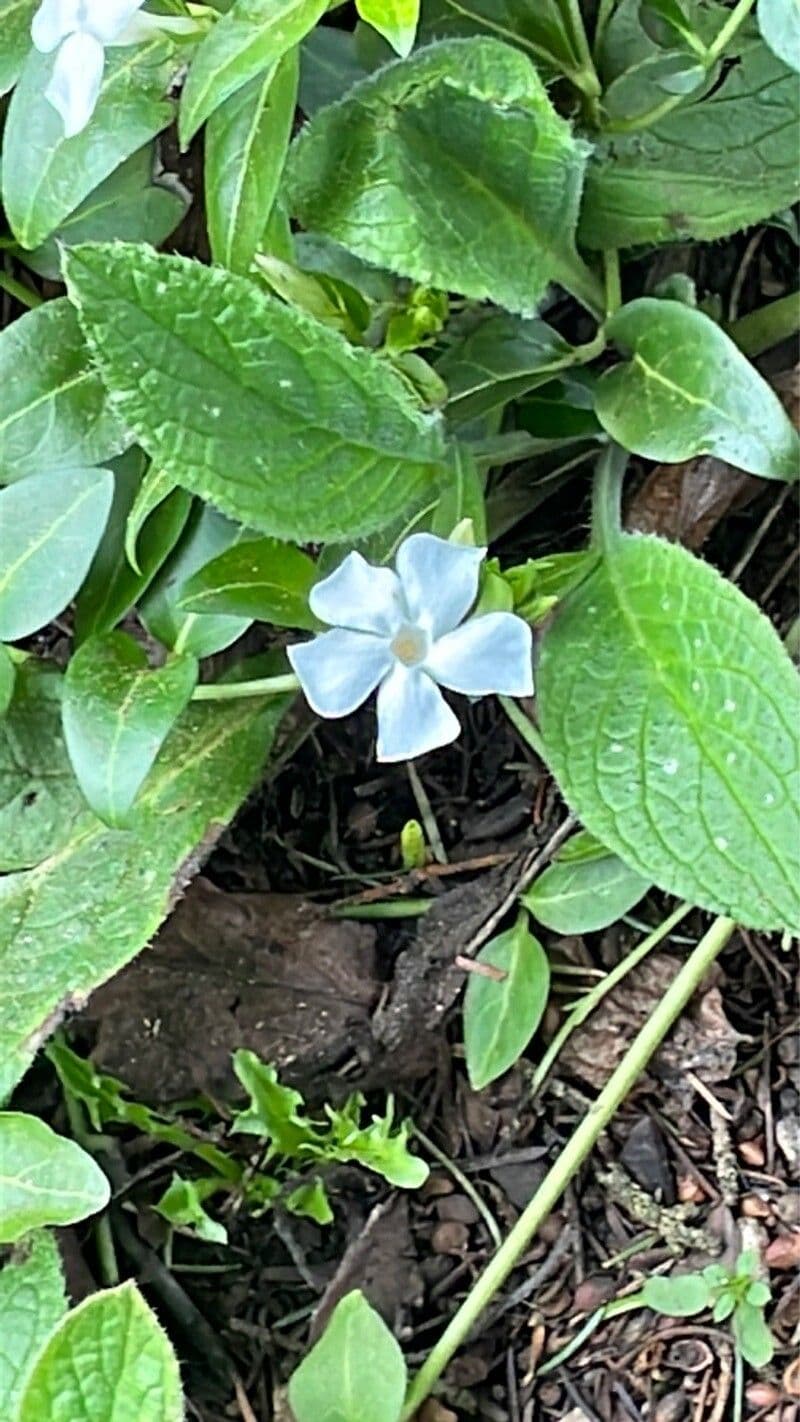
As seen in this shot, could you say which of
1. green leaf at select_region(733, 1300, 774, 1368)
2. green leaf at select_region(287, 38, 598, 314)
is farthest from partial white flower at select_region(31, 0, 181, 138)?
green leaf at select_region(733, 1300, 774, 1368)

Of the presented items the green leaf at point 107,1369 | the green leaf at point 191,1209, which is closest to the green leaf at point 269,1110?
the green leaf at point 191,1209

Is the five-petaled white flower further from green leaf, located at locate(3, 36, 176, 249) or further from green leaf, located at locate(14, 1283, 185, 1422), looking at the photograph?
green leaf, located at locate(14, 1283, 185, 1422)

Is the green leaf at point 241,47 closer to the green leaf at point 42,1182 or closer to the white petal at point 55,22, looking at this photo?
the white petal at point 55,22

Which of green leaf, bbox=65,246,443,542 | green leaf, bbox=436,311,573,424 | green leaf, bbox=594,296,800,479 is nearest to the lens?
green leaf, bbox=65,246,443,542

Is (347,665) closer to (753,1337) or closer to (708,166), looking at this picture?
(708,166)

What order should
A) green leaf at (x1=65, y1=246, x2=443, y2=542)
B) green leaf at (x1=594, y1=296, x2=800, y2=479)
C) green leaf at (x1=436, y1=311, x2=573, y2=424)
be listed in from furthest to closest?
green leaf at (x1=436, y1=311, x2=573, y2=424), green leaf at (x1=594, y1=296, x2=800, y2=479), green leaf at (x1=65, y1=246, x2=443, y2=542)

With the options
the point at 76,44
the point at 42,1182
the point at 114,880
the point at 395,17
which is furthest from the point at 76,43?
the point at 42,1182

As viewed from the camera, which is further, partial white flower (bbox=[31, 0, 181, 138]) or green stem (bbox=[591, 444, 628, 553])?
green stem (bbox=[591, 444, 628, 553])

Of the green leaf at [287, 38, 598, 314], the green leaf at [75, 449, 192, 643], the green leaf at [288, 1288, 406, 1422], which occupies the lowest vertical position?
the green leaf at [288, 1288, 406, 1422]
